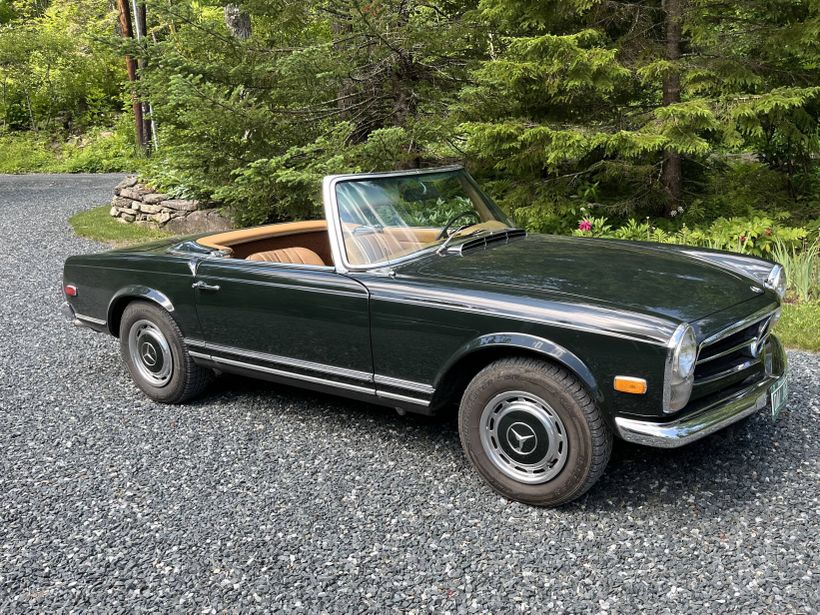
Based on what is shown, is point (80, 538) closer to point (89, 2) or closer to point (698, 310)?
point (698, 310)

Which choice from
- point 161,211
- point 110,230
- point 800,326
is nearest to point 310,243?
point 800,326

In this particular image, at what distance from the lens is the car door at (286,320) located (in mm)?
3570

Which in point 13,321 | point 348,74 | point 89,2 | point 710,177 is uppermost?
point 89,2

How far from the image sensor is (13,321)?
6887mm

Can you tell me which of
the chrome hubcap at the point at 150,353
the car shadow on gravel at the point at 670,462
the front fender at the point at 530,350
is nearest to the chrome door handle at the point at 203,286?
the chrome hubcap at the point at 150,353

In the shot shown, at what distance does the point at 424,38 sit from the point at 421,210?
489cm

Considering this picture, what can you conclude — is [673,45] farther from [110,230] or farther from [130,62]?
[130,62]

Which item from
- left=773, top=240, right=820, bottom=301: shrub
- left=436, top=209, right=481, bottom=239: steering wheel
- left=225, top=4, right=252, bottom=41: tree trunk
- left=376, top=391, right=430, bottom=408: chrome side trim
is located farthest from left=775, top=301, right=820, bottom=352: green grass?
left=225, top=4, right=252, bottom=41: tree trunk

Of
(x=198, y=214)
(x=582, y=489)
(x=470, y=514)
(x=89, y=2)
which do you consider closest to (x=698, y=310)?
(x=582, y=489)

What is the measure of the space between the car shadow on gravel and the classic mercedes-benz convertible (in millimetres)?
303

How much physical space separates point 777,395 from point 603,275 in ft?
3.16

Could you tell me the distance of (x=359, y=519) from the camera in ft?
10.2

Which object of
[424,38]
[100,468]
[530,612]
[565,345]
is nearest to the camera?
[530,612]

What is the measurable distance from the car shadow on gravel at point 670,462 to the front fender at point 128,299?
3.44 feet
